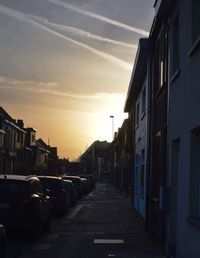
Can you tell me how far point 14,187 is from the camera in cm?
1570

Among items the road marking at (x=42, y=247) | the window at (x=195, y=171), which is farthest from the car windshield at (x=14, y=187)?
the window at (x=195, y=171)

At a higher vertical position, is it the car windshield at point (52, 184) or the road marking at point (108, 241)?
the car windshield at point (52, 184)

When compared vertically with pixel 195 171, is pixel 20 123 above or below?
above

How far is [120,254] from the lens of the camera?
13.3 metres

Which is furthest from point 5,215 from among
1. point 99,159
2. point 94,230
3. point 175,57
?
point 99,159

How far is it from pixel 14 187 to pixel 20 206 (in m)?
0.63

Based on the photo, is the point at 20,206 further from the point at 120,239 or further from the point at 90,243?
the point at 120,239

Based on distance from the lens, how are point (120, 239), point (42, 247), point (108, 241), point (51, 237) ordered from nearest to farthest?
point (42, 247), point (108, 241), point (120, 239), point (51, 237)

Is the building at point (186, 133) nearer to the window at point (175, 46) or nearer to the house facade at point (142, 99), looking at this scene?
the window at point (175, 46)

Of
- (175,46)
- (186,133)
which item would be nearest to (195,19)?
(186,133)

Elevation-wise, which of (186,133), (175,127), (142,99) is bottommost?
(186,133)

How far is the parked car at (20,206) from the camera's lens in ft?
50.0

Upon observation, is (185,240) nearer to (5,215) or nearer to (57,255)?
(57,255)

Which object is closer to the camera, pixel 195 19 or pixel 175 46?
pixel 195 19
